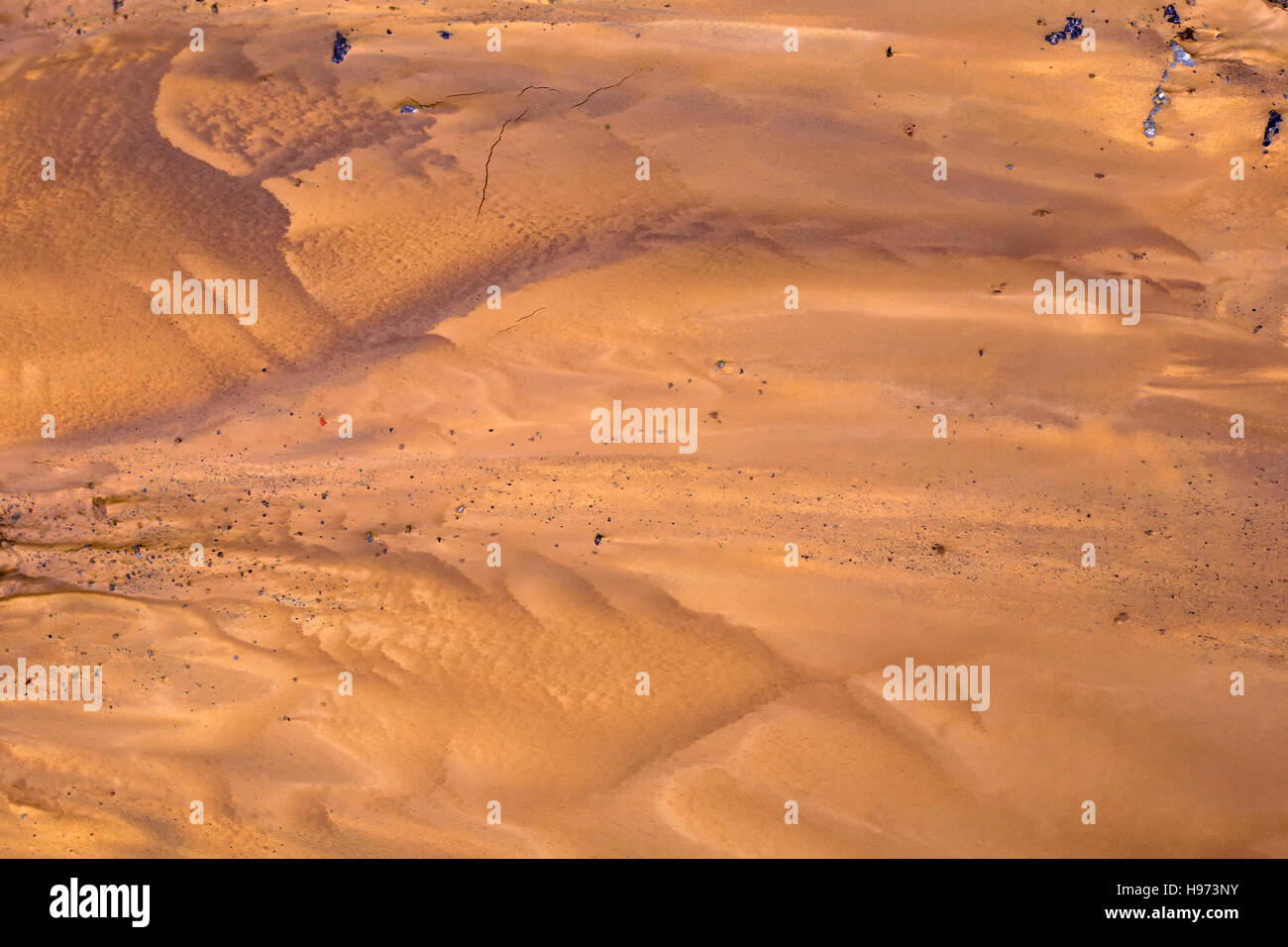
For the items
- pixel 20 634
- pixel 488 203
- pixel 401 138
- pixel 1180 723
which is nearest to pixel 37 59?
pixel 401 138

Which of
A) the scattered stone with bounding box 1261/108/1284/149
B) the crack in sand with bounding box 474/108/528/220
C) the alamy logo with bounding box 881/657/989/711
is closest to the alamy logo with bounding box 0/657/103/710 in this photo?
the crack in sand with bounding box 474/108/528/220

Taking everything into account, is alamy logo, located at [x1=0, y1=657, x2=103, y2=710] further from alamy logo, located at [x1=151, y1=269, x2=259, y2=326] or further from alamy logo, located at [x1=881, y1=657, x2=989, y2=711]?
alamy logo, located at [x1=881, y1=657, x2=989, y2=711]

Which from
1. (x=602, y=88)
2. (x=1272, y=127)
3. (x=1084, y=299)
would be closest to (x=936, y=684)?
(x=1084, y=299)

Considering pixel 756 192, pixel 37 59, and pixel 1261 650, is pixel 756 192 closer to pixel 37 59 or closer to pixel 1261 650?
pixel 1261 650

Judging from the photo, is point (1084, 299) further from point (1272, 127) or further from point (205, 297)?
point (205, 297)

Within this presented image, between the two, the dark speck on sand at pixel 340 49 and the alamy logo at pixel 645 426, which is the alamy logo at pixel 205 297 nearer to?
the dark speck on sand at pixel 340 49

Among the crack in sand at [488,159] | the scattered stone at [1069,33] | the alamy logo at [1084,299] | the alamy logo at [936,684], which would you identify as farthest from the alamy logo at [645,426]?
the scattered stone at [1069,33]
